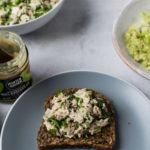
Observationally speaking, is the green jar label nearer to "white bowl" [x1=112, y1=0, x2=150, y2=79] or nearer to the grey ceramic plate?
the grey ceramic plate

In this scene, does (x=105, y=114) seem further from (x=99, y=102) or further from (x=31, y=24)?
(x=31, y=24)

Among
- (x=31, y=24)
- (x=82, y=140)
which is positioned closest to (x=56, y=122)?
(x=82, y=140)

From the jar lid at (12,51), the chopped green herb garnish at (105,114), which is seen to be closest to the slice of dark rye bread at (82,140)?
the chopped green herb garnish at (105,114)

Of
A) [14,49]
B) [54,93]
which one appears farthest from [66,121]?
[14,49]

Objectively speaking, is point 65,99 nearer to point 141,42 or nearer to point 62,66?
point 62,66

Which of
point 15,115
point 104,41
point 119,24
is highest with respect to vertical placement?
point 119,24

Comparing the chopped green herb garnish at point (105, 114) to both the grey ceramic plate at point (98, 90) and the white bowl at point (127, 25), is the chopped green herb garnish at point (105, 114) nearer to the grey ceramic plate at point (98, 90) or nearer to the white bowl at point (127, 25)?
the grey ceramic plate at point (98, 90)

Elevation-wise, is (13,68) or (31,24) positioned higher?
(31,24)

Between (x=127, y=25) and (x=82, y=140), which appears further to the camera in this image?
(x=127, y=25)
